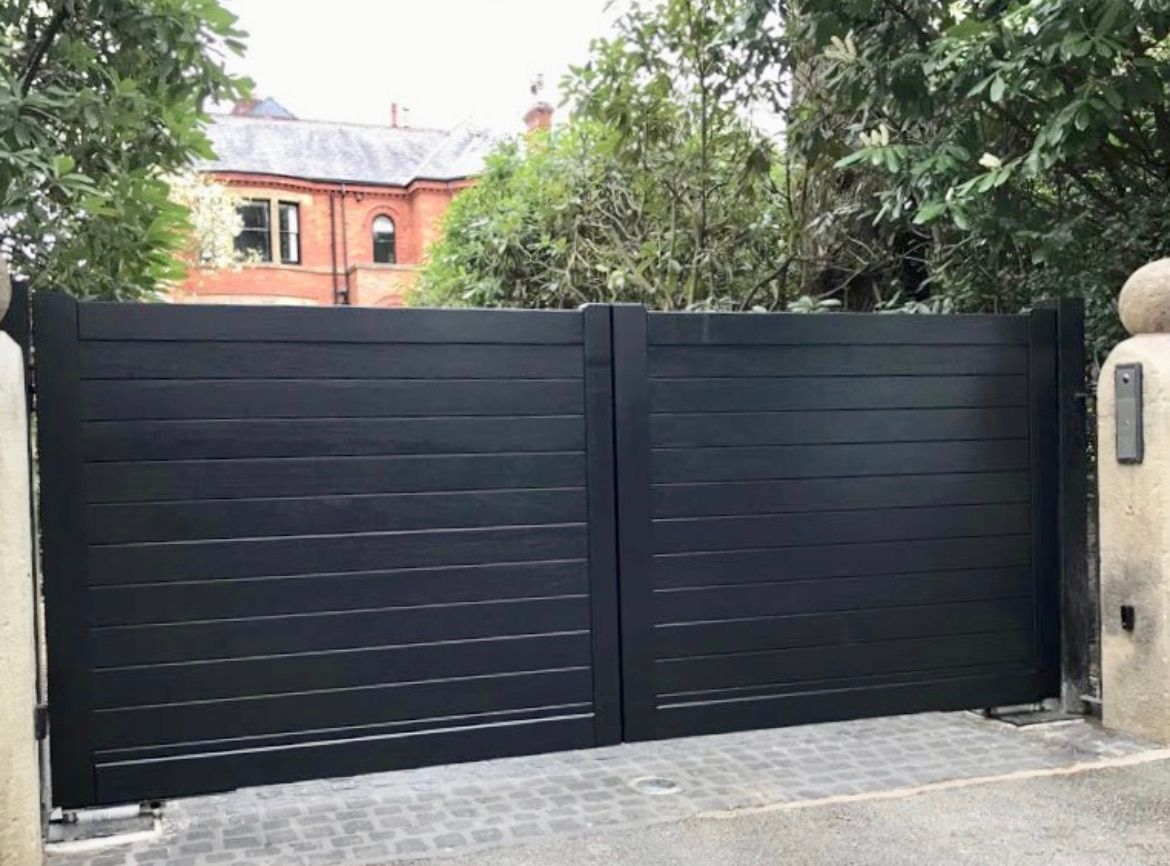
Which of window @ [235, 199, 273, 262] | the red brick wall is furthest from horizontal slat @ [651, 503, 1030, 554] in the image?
window @ [235, 199, 273, 262]

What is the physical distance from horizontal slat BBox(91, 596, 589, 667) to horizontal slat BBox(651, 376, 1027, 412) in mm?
1102

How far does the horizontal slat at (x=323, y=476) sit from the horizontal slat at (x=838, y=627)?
0.93 meters

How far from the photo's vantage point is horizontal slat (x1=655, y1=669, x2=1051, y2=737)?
17.2 ft

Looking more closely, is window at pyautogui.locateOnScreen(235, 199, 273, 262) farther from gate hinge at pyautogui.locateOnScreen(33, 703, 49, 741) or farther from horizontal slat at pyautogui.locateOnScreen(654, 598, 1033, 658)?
gate hinge at pyautogui.locateOnScreen(33, 703, 49, 741)

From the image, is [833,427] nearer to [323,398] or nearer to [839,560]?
[839,560]

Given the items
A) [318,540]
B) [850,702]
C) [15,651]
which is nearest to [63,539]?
[15,651]

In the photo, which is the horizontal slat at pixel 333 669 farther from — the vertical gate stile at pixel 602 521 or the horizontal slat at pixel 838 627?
the horizontal slat at pixel 838 627

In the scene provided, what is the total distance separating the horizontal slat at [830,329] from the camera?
5.23 metres

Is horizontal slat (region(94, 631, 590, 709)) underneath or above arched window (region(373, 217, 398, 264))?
underneath

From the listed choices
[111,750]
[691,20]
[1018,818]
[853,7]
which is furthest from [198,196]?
[1018,818]

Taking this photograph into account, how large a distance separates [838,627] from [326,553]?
2581 mm

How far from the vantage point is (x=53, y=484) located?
4336mm

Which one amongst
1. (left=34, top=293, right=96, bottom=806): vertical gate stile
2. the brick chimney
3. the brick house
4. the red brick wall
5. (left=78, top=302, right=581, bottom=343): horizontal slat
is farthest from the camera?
the brick house

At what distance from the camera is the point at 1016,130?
22.4 ft
